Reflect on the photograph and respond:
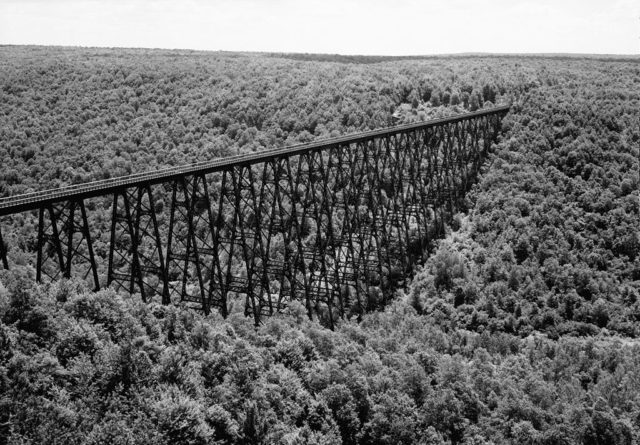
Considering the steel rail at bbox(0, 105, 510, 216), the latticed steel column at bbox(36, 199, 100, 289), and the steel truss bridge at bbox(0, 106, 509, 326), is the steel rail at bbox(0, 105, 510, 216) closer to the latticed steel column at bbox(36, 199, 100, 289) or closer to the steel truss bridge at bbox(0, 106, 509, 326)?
the steel truss bridge at bbox(0, 106, 509, 326)

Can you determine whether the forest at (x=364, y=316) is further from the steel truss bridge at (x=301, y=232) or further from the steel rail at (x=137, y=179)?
the steel rail at (x=137, y=179)

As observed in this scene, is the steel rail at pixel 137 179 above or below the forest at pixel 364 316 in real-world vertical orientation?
above

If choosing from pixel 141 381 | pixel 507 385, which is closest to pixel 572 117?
pixel 507 385

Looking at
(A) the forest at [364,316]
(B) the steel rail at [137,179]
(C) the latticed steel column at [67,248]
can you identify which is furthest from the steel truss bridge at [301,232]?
(A) the forest at [364,316]

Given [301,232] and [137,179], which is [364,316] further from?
[137,179]

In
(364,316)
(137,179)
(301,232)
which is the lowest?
(364,316)

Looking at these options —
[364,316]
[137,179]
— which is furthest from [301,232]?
[137,179]

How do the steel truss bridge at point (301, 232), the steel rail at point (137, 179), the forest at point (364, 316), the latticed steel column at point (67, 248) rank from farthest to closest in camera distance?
the steel truss bridge at point (301, 232) → the latticed steel column at point (67, 248) → the steel rail at point (137, 179) → the forest at point (364, 316)

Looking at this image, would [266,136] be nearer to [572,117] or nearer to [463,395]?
[572,117]
